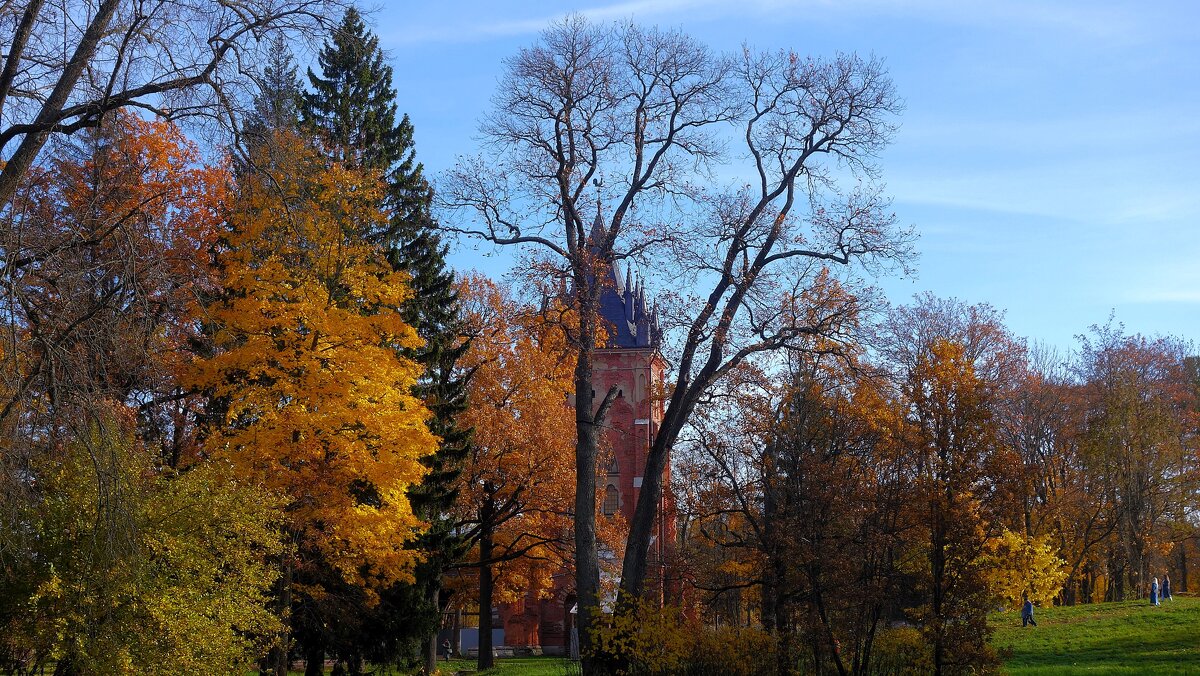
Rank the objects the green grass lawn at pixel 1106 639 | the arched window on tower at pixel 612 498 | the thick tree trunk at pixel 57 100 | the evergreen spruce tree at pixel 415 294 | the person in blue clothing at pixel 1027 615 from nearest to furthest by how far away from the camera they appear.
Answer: the thick tree trunk at pixel 57 100 < the green grass lawn at pixel 1106 639 < the evergreen spruce tree at pixel 415 294 < the person in blue clothing at pixel 1027 615 < the arched window on tower at pixel 612 498

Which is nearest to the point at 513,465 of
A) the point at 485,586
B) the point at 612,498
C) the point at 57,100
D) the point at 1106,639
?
the point at 485,586

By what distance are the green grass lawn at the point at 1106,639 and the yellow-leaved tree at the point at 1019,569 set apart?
1281mm

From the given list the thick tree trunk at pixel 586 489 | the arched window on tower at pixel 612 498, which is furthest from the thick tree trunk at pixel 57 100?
the arched window on tower at pixel 612 498

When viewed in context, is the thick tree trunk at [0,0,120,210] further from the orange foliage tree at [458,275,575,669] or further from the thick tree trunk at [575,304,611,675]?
the orange foliage tree at [458,275,575,669]

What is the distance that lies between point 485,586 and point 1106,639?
18.4 m

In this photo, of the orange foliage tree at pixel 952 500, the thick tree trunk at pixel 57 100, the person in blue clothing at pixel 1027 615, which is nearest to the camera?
the thick tree trunk at pixel 57 100

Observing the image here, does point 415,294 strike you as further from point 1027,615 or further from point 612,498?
point 612,498

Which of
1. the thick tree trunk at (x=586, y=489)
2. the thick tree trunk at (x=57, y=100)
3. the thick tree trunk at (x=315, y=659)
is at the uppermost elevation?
the thick tree trunk at (x=57, y=100)

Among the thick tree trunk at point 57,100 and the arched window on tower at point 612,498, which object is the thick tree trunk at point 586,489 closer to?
the thick tree trunk at point 57,100

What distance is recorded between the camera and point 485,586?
3388 cm

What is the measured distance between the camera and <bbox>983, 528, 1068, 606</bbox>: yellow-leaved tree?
61.0 ft

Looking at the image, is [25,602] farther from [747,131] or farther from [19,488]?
[747,131]

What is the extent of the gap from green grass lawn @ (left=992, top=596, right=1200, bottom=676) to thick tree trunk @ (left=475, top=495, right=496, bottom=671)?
50.2 ft

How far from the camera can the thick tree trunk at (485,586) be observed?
33100 mm
